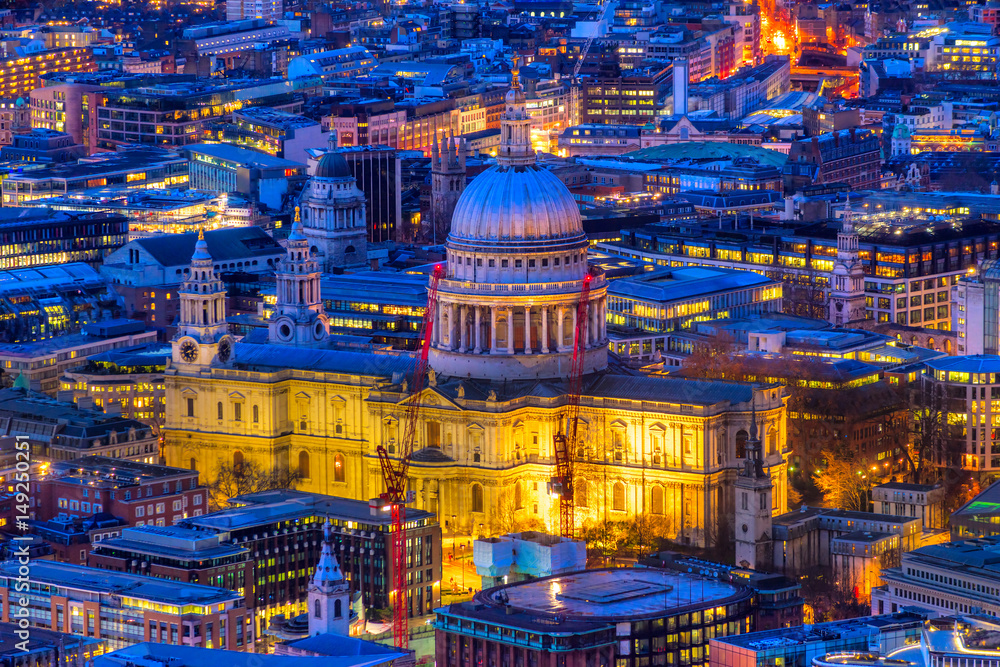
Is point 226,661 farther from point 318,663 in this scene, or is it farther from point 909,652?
point 909,652

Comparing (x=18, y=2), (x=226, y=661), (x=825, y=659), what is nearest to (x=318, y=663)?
(x=226, y=661)

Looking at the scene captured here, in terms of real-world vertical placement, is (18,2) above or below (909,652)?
above

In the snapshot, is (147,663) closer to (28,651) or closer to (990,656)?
(28,651)

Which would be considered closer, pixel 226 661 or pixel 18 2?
pixel 18 2

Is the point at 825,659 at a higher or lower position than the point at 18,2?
lower

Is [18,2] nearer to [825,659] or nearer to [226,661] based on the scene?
[226,661]

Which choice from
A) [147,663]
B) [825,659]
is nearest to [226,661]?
[147,663]

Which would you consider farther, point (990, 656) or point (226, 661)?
point (226, 661)

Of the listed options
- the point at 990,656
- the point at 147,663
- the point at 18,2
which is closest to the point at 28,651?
the point at 147,663
